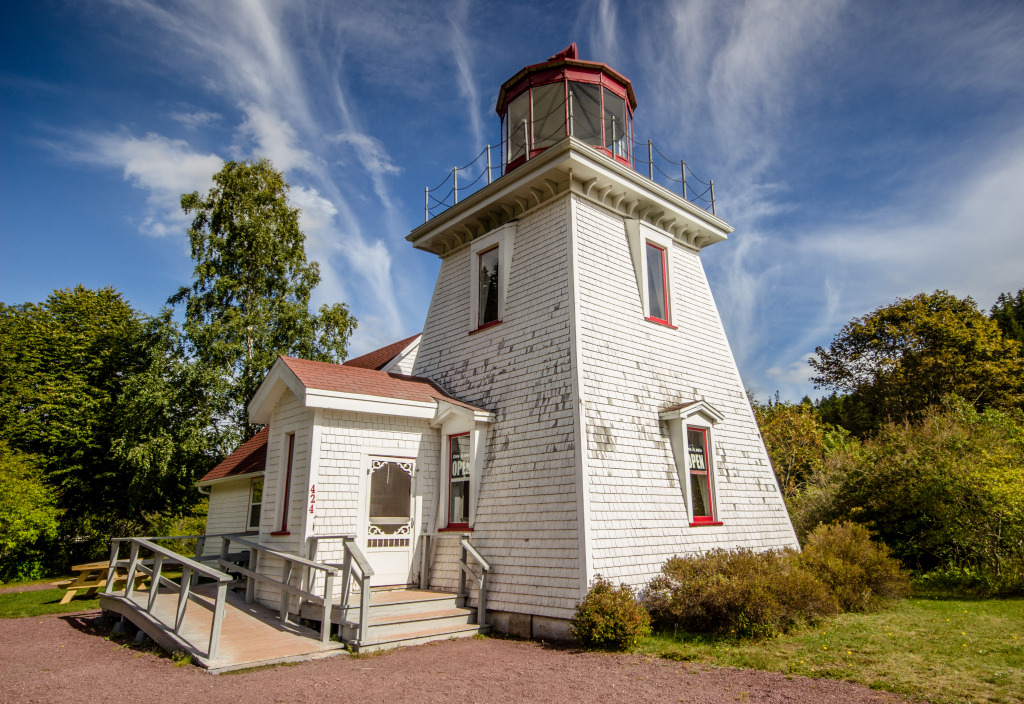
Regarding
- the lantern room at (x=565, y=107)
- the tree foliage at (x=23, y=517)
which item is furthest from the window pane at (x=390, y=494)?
the tree foliage at (x=23, y=517)

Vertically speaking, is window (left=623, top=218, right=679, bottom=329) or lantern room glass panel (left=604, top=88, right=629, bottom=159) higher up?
lantern room glass panel (left=604, top=88, right=629, bottom=159)

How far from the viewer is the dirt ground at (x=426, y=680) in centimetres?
584

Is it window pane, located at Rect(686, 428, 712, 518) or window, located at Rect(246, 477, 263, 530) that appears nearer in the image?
window pane, located at Rect(686, 428, 712, 518)

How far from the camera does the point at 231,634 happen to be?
8031mm

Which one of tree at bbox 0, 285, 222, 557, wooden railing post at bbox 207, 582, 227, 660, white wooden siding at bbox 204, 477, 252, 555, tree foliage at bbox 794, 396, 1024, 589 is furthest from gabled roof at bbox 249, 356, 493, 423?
tree at bbox 0, 285, 222, 557

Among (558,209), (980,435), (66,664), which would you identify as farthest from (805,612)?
(66,664)

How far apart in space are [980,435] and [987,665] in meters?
9.74

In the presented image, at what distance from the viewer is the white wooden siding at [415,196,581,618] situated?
8.78m

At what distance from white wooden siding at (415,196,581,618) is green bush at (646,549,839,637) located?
156 cm

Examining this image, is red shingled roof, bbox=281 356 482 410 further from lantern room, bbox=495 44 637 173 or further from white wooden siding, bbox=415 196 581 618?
lantern room, bbox=495 44 637 173

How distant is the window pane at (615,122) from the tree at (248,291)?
44.4 feet

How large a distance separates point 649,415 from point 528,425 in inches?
85.5

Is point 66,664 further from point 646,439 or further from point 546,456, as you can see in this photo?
point 646,439

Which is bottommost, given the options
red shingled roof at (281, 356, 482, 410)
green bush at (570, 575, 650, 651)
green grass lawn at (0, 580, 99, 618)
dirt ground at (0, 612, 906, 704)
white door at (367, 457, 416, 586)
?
green grass lawn at (0, 580, 99, 618)
